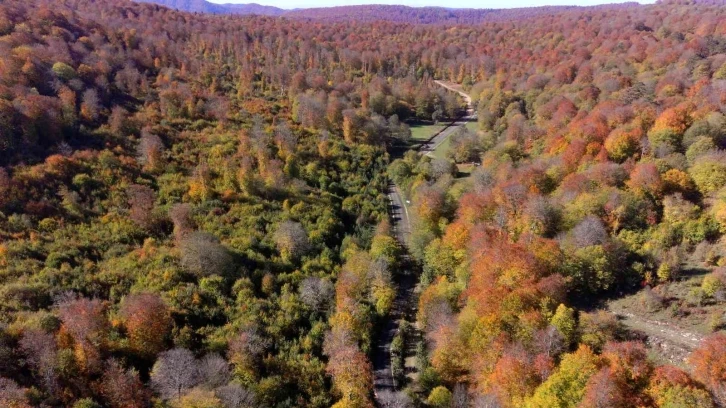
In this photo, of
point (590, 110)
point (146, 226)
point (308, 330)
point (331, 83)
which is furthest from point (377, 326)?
point (331, 83)

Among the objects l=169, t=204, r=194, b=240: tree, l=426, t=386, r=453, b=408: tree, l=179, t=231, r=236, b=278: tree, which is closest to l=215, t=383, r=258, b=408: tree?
l=426, t=386, r=453, b=408: tree

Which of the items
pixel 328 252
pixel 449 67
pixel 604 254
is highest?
pixel 449 67

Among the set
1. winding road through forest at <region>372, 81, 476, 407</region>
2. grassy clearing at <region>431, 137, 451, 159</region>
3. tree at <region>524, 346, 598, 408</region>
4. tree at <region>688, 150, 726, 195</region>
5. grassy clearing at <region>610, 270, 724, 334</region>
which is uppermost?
tree at <region>688, 150, 726, 195</region>

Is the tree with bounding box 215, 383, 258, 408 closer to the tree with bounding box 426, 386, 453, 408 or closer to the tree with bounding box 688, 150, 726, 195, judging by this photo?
the tree with bounding box 426, 386, 453, 408

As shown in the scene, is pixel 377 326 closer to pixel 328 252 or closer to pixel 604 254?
pixel 328 252

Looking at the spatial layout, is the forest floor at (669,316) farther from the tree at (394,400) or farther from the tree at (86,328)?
the tree at (86,328)
